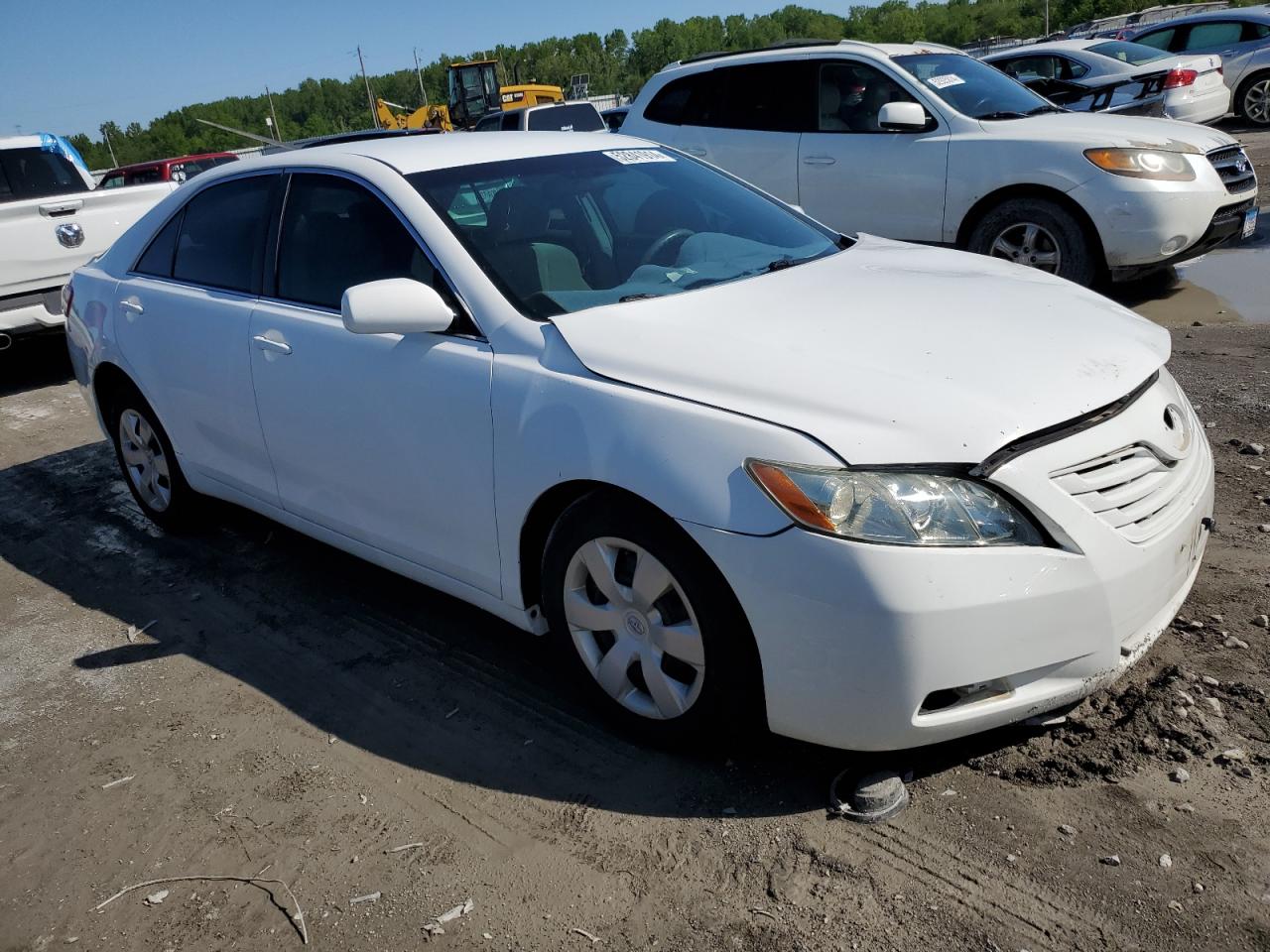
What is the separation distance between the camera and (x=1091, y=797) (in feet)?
8.64

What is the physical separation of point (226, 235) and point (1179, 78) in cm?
1289

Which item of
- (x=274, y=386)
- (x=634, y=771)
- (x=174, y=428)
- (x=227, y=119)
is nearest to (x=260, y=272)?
(x=274, y=386)

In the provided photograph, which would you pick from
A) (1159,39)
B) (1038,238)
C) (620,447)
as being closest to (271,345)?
(620,447)

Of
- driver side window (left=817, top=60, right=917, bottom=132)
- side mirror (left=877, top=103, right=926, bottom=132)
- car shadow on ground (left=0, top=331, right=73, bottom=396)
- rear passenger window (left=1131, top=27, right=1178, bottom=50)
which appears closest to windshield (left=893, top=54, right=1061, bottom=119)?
driver side window (left=817, top=60, right=917, bottom=132)

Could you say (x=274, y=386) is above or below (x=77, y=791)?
above

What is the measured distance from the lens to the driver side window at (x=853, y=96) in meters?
7.71

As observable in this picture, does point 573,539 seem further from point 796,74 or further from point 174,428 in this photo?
point 796,74

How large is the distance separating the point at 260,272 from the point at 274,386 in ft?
1.67

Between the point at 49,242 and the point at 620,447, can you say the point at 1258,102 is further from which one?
the point at 620,447

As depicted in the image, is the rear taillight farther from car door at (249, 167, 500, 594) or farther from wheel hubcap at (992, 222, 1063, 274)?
car door at (249, 167, 500, 594)

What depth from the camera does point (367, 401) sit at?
3477 millimetres

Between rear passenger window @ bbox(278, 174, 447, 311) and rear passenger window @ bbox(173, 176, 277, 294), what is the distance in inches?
7.6

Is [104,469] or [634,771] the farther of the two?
[104,469]

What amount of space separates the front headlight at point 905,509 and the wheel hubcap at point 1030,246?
5.20 meters
